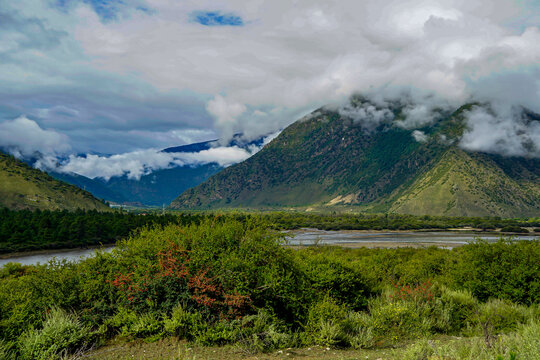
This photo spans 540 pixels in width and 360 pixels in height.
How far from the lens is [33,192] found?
158m

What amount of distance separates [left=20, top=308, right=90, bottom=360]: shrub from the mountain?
156 m

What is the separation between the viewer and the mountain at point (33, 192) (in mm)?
149962

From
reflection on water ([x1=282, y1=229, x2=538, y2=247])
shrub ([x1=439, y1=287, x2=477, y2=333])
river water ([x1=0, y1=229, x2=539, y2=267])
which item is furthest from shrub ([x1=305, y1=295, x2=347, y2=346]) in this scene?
reflection on water ([x1=282, y1=229, x2=538, y2=247])

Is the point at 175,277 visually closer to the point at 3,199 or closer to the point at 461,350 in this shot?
the point at 461,350

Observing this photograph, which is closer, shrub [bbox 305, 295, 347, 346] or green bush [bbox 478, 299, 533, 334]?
shrub [bbox 305, 295, 347, 346]

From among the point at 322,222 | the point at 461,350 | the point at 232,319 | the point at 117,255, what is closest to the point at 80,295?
the point at 117,255

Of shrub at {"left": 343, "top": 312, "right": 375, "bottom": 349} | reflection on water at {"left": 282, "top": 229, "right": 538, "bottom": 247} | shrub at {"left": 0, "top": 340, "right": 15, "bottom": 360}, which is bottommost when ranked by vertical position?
reflection on water at {"left": 282, "top": 229, "right": 538, "bottom": 247}

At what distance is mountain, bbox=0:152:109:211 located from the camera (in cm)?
14996

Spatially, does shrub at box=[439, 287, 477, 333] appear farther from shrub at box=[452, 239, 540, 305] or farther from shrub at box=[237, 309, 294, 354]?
shrub at box=[237, 309, 294, 354]

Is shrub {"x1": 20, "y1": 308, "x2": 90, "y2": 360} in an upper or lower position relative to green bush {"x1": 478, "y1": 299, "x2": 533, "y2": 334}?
upper

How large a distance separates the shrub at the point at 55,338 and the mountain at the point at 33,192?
6155 inches

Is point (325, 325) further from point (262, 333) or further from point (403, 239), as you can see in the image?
point (403, 239)

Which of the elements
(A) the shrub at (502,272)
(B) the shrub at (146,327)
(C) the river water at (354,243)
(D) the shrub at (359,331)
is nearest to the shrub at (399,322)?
(D) the shrub at (359,331)

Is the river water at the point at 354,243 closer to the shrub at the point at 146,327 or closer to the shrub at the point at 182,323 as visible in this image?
the shrub at the point at 182,323
